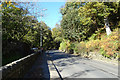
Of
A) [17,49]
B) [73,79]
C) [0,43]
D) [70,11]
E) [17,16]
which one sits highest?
[70,11]

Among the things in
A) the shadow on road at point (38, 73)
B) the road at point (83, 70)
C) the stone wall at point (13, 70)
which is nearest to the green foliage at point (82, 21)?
the road at point (83, 70)

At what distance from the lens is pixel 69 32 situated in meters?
27.7

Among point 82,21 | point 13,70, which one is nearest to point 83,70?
point 13,70

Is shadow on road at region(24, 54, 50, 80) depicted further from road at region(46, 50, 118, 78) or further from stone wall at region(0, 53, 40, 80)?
stone wall at region(0, 53, 40, 80)

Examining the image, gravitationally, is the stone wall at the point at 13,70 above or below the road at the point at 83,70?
above

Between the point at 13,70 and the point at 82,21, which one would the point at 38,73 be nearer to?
the point at 13,70

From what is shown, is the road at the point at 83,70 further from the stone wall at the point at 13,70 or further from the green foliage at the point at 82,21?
the green foliage at the point at 82,21

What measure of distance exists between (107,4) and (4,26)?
13041 mm

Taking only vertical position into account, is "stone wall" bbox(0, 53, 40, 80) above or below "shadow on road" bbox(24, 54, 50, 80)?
above

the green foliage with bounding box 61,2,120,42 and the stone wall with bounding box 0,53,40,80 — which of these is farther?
the green foliage with bounding box 61,2,120,42

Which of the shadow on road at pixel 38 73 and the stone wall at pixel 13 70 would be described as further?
the shadow on road at pixel 38 73

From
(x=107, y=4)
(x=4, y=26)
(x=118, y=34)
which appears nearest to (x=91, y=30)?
(x=107, y=4)

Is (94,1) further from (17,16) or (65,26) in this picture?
(65,26)

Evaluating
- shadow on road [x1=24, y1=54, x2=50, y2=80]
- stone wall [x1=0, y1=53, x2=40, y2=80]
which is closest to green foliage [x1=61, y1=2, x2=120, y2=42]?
shadow on road [x1=24, y1=54, x2=50, y2=80]
